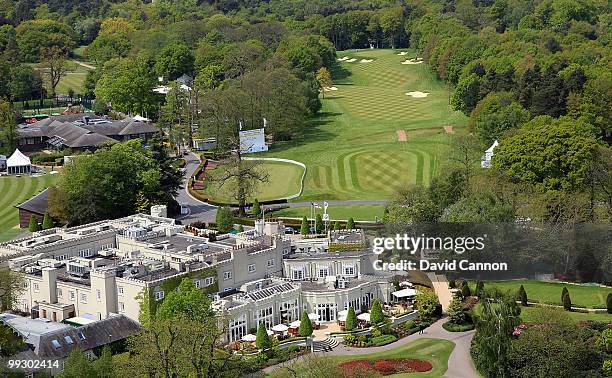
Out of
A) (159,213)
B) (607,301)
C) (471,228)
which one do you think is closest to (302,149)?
(159,213)

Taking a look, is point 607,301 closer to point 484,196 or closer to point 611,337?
point 611,337

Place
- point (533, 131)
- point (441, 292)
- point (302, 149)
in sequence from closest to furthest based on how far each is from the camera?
point (441, 292)
point (533, 131)
point (302, 149)

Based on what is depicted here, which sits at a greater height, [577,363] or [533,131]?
[533,131]

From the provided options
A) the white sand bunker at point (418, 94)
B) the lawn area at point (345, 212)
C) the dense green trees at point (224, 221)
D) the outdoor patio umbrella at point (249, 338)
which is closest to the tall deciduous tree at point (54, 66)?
the white sand bunker at point (418, 94)

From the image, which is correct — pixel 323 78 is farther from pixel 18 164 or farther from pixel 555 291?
pixel 555 291

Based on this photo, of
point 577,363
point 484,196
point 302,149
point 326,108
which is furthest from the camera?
point 326,108

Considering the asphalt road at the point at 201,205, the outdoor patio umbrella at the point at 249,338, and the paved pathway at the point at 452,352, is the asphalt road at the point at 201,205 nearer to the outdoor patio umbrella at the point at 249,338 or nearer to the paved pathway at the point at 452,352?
the outdoor patio umbrella at the point at 249,338

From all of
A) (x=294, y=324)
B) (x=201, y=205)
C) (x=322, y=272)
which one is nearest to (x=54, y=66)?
(x=201, y=205)

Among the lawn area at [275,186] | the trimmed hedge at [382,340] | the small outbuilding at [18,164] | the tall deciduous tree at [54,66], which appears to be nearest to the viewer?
the trimmed hedge at [382,340]
